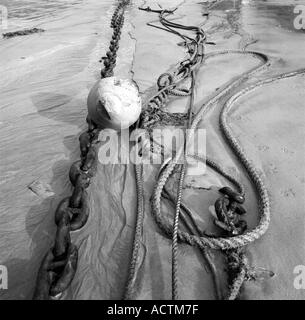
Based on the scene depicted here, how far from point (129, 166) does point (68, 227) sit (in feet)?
3.18

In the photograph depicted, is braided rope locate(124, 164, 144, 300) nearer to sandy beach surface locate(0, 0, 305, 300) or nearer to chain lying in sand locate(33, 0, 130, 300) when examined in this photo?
A: sandy beach surface locate(0, 0, 305, 300)

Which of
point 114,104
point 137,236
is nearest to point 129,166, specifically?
point 114,104

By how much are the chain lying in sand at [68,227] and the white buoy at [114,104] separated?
0.54 feet

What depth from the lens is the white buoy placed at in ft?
9.16

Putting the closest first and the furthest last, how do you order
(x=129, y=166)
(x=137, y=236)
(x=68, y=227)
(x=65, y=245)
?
(x=65, y=245) < (x=68, y=227) < (x=137, y=236) < (x=129, y=166)

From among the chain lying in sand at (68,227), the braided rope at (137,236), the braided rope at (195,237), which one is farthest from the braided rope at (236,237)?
the chain lying in sand at (68,227)

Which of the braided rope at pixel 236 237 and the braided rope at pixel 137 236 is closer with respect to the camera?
the braided rope at pixel 137 236

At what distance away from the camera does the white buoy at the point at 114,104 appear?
9.16 feet

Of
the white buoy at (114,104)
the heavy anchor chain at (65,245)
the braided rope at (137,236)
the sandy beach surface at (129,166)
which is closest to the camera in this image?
the heavy anchor chain at (65,245)

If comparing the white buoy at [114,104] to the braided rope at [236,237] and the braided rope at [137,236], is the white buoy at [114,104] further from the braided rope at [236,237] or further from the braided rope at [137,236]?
the braided rope at [236,237]

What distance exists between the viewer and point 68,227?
192 centimetres

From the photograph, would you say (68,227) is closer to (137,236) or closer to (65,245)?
(65,245)
